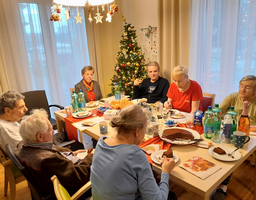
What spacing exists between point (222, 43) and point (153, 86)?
1.23m

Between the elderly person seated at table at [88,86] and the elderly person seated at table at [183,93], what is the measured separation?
4.39 feet

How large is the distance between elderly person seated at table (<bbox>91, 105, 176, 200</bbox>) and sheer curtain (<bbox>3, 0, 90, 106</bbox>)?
289cm

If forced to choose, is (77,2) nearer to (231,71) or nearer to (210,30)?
(210,30)

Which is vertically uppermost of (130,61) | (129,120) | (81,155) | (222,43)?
(222,43)

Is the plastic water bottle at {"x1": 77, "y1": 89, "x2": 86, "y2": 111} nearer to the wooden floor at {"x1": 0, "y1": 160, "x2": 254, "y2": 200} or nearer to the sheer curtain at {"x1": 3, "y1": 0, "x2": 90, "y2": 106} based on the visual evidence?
the wooden floor at {"x1": 0, "y1": 160, "x2": 254, "y2": 200}

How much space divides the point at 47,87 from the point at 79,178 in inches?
119

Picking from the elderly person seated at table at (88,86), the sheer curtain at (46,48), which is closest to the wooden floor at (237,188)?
the elderly person seated at table at (88,86)

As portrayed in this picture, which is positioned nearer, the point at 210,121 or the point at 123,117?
the point at 123,117

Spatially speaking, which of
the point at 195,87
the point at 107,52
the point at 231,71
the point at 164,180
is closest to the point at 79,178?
the point at 164,180

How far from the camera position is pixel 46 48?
3.72 m

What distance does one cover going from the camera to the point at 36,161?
123 cm

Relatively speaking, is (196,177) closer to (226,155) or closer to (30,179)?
(226,155)

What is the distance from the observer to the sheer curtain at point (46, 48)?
342 centimetres

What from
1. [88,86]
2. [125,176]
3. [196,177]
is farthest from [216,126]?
[88,86]
